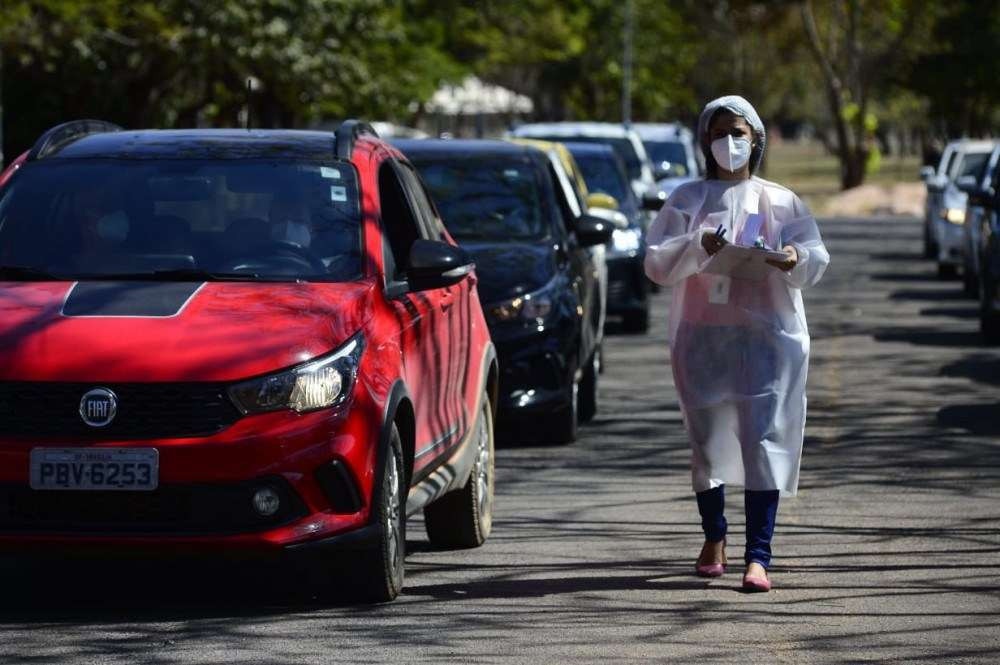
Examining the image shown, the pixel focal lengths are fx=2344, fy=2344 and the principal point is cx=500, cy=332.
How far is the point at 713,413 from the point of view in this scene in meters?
8.34

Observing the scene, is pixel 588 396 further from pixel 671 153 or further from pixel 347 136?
pixel 671 153

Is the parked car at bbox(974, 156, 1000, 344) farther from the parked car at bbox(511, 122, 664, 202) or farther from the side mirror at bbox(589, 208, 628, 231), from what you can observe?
the parked car at bbox(511, 122, 664, 202)

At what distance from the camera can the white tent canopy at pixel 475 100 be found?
6525 centimetres

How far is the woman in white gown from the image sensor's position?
8172 mm

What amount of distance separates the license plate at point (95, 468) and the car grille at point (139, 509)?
36 mm

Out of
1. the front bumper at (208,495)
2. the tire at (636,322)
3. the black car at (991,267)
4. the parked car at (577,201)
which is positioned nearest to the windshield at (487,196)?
the parked car at (577,201)

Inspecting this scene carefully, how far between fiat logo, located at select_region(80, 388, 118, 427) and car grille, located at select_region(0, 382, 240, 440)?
0.05 ft

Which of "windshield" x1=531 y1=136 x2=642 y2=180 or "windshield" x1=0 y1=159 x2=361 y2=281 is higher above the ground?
"windshield" x1=0 y1=159 x2=361 y2=281

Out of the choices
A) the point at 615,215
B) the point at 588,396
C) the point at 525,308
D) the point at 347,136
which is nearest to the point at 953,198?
the point at 615,215

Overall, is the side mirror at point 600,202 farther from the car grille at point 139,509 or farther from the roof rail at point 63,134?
the car grille at point 139,509

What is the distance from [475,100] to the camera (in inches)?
2672

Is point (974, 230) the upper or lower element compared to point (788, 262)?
lower

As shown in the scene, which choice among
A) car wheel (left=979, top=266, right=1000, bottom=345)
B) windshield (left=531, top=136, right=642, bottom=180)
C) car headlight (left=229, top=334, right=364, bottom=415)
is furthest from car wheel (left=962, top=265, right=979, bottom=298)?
car headlight (left=229, top=334, right=364, bottom=415)

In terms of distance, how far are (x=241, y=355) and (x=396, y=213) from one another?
6.23 ft
